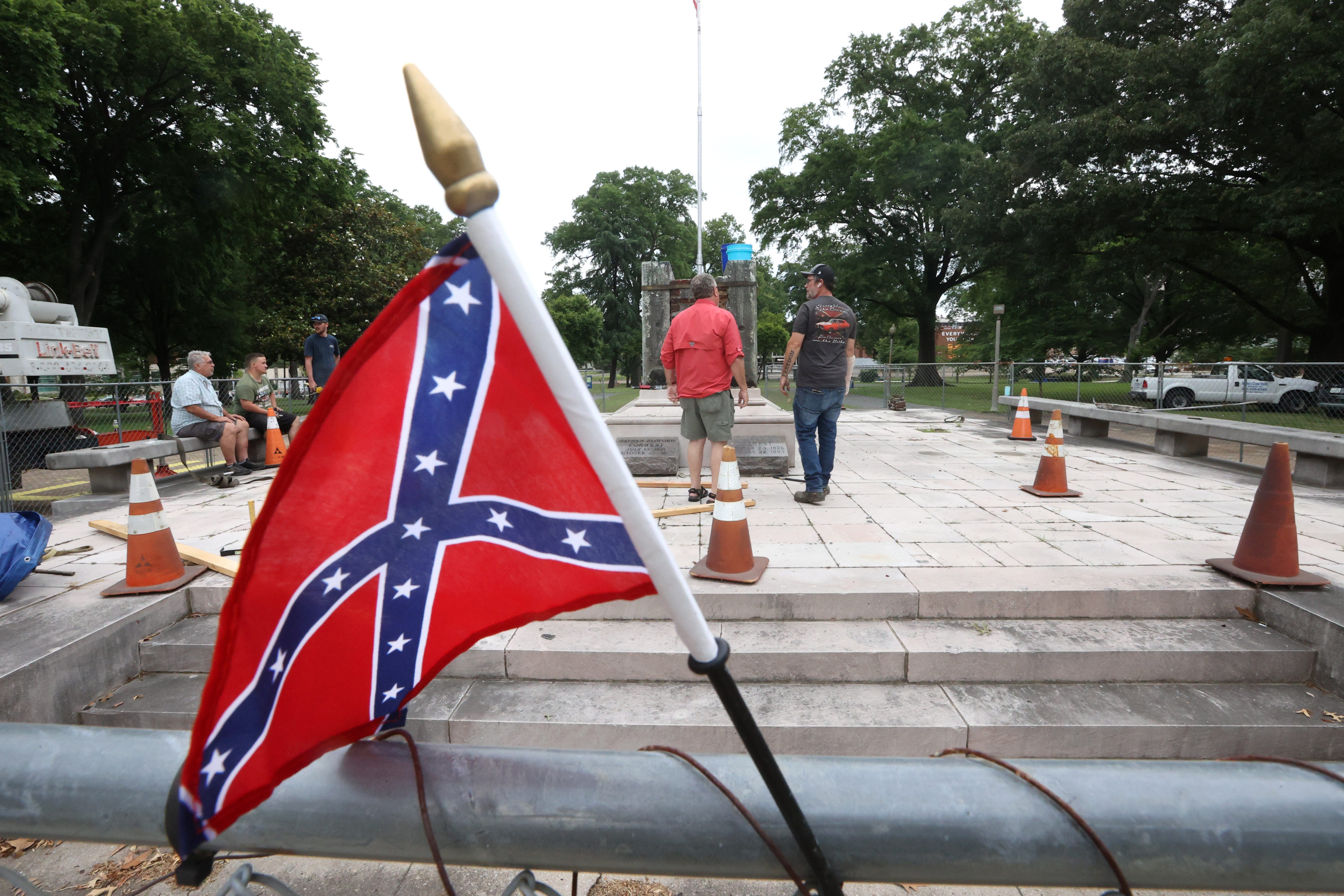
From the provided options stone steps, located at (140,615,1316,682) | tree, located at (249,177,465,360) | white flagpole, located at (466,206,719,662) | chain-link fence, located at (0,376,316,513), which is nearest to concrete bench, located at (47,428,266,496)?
chain-link fence, located at (0,376,316,513)

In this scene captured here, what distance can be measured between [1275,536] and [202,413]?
10470 millimetres

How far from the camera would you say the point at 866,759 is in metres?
1.00

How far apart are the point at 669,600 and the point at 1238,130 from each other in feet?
79.1

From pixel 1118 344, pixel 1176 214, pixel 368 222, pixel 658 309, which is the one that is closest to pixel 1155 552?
pixel 658 309

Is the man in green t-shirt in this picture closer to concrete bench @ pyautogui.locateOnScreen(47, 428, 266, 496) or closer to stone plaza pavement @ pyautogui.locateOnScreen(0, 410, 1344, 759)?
concrete bench @ pyautogui.locateOnScreen(47, 428, 266, 496)

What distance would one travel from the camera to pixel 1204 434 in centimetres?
900

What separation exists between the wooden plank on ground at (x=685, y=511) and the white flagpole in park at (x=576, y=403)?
507 cm

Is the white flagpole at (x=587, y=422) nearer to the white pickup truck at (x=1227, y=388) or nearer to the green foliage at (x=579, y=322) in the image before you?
the white pickup truck at (x=1227, y=388)

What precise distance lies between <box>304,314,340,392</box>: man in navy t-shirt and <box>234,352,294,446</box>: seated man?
0.57m

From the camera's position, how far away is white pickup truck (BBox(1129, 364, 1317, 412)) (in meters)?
10.8

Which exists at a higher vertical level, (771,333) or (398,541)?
(771,333)

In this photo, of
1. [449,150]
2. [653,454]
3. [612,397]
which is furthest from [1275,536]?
[612,397]

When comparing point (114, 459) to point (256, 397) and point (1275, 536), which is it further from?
point (1275, 536)

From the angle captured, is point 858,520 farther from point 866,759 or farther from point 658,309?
point 658,309
